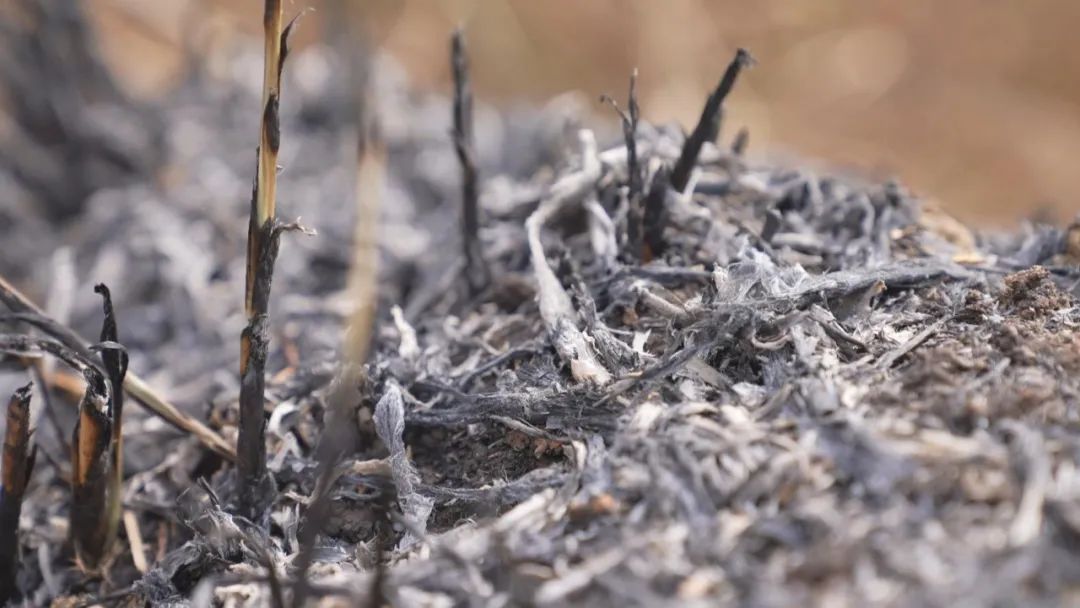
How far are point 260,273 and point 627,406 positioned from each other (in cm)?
40

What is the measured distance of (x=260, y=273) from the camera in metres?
0.93

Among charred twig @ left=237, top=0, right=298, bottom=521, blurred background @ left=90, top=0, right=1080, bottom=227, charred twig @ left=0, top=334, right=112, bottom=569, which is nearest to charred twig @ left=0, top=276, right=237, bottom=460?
charred twig @ left=0, top=334, right=112, bottom=569

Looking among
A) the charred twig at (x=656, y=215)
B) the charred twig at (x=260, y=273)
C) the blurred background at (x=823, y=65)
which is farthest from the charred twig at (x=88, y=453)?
the blurred background at (x=823, y=65)

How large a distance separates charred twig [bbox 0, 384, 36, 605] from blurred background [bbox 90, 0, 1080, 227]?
11.1 ft

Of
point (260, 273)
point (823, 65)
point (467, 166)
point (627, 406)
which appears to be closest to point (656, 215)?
point (467, 166)

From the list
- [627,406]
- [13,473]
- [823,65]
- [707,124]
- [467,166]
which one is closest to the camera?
[627,406]

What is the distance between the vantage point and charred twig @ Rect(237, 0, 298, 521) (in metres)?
0.88

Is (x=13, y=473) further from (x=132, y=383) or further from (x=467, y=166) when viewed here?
(x=467, y=166)

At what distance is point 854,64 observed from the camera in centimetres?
498

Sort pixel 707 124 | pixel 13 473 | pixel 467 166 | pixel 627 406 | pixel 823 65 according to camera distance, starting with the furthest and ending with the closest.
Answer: pixel 823 65 < pixel 467 166 < pixel 707 124 < pixel 13 473 < pixel 627 406

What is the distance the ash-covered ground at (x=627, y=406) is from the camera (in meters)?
0.68

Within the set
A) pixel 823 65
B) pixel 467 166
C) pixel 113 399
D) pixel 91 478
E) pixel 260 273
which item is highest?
pixel 823 65

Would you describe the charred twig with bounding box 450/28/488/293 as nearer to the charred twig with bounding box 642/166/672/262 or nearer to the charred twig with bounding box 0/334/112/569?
the charred twig with bounding box 642/166/672/262

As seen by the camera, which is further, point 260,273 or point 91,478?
point 91,478
